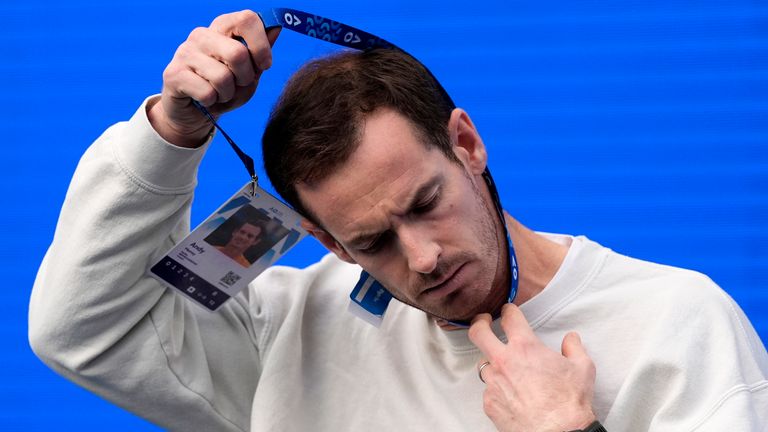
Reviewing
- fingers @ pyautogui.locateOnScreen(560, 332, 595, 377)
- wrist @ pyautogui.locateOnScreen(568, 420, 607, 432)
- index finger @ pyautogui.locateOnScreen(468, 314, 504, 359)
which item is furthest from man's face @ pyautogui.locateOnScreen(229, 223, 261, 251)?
wrist @ pyautogui.locateOnScreen(568, 420, 607, 432)

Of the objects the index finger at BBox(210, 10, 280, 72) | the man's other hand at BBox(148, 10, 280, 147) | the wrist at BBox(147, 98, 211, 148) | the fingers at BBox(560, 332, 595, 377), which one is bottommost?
the fingers at BBox(560, 332, 595, 377)

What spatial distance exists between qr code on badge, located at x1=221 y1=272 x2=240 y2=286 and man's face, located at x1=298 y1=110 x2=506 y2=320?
25cm

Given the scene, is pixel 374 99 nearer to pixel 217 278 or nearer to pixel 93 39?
pixel 217 278

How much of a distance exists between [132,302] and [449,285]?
581 mm

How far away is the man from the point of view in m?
1.92

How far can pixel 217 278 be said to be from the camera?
1.97 m

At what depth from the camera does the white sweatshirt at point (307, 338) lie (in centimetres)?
170

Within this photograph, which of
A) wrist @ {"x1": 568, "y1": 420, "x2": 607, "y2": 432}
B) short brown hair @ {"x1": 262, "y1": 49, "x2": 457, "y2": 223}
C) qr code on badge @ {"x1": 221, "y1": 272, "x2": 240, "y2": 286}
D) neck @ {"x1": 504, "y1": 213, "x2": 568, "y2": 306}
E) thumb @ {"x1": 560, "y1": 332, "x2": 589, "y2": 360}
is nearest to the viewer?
wrist @ {"x1": 568, "y1": 420, "x2": 607, "y2": 432}

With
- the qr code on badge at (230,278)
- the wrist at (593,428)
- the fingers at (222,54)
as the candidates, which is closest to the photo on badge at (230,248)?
the qr code on badge at (230,278)

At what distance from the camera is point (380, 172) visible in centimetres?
170

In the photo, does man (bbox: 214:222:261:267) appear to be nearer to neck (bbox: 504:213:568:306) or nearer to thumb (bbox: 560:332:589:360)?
neck (bbox: 504:213:568:306)

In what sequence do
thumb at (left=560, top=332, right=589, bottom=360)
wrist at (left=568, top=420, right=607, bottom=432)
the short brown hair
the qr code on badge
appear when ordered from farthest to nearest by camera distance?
the qr code on badge → the short brown hair → thumb at (left=560, top=332, right=589, bottom=360) → wrist at (left=568, top=420, right=607, bottom=432)

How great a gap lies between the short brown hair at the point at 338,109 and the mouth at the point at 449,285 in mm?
189

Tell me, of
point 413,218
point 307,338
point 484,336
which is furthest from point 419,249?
point 307,338
